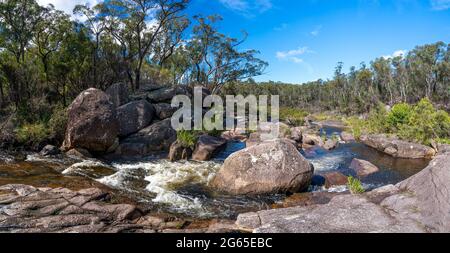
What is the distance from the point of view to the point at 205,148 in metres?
15.7

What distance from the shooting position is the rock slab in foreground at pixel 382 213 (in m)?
5.60

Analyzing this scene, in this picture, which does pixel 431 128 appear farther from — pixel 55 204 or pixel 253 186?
pixel 55 204

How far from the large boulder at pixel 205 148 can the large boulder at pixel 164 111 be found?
482 centimetres

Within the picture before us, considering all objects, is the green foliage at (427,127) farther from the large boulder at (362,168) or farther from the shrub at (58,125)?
the shrub at (58,125)

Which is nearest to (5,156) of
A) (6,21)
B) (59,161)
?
(59,161)

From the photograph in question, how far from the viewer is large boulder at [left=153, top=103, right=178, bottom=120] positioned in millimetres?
20586

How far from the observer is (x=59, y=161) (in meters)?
13.4

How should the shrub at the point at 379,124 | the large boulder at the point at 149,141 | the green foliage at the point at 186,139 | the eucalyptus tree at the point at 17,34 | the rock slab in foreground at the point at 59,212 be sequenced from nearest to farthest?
the rock slab in foreground at the point at 59,212, the green foliage at the point at 186,139, the large boulder at the point at 149,141, the eucalyptus tree at the point at 17,34, the shrub at the point at 379,124

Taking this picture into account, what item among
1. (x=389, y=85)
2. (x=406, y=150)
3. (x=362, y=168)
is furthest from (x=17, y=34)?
(x=389, y=85)

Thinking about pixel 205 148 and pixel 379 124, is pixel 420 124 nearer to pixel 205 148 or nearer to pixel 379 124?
pixel 379 124

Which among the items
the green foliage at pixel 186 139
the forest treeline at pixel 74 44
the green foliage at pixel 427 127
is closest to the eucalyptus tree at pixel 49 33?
the forest treeline at pixel 74 44

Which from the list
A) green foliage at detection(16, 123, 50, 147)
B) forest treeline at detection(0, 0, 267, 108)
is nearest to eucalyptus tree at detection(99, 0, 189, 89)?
forest treeline at detection(0, 0, 267, 108)

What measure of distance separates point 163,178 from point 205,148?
4.23 meters
